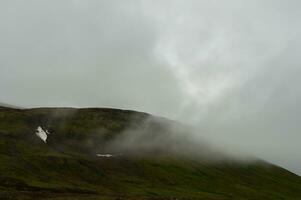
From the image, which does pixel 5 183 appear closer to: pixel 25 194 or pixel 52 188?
pixel 52 188

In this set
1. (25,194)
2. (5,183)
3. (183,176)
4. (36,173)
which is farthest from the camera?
(183,176)

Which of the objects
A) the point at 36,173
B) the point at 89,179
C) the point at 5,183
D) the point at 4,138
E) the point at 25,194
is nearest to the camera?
the point at 25,194

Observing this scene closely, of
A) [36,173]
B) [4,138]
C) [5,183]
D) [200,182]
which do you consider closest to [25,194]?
[5,183]

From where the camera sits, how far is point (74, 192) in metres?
126

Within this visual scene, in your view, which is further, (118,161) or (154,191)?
(118,161)

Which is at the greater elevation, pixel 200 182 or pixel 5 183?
pixel 200 182

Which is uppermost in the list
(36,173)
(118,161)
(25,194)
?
(118,161)

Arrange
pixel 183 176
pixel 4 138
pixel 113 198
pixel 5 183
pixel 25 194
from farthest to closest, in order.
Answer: pixel 183 176, pixel 4 138, pixel 5 183, pixel 113 198, pixel 25 194

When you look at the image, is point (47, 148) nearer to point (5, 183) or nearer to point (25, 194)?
point (5, 183)

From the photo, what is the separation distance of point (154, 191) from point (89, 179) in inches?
911

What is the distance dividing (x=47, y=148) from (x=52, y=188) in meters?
71.1

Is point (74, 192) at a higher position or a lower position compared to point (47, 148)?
lower

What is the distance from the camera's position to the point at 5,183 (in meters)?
123

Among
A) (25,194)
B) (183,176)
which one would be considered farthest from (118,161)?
(25,194)
